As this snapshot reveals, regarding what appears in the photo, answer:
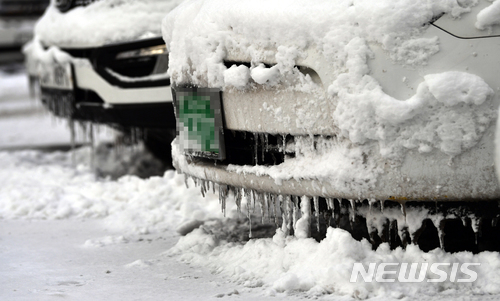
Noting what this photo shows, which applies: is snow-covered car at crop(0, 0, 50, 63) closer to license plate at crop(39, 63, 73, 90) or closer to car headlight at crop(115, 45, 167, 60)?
license plate at crop(39, 63, 73, 90)

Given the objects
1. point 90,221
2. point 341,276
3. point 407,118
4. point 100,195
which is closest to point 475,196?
point 407,118

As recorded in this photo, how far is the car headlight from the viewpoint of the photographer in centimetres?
420

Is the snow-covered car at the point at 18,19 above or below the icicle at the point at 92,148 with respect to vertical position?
above

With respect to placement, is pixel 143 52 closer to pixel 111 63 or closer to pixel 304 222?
pixel 111 63

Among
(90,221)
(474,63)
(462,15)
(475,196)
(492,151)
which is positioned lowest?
(90,221)

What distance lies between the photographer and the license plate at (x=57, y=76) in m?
4.91

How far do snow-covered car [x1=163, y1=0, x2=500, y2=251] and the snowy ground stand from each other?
20 cm

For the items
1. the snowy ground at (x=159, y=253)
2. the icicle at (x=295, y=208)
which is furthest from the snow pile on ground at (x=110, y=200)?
the icicle at (x=295, y=208)

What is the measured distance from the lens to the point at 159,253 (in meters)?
3.21

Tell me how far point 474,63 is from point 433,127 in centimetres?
27

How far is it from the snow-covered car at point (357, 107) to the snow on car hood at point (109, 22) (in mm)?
1407

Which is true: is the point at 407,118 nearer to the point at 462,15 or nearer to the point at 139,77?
the point at 462,15

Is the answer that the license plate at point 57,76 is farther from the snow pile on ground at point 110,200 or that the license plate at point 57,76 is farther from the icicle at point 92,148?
the snow pile on ground at point 110,200

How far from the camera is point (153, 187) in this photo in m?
4.46
